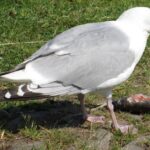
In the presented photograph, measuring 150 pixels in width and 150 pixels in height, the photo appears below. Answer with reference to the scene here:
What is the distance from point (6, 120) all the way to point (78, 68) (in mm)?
918

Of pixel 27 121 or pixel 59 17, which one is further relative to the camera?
pixel 59 17

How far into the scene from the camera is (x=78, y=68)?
13.9ft

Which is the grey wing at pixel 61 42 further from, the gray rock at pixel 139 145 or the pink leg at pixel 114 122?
the gray rock at pixel 139 145

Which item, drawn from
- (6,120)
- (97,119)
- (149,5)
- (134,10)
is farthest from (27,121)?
(149,5)

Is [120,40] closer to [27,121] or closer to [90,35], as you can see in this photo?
[90,35]

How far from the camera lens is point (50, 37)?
664cm

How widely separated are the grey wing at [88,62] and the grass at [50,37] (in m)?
0.48

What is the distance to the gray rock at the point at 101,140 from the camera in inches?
168

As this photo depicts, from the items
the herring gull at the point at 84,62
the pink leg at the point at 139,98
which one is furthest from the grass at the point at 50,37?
the herring gull at the point at 84,62

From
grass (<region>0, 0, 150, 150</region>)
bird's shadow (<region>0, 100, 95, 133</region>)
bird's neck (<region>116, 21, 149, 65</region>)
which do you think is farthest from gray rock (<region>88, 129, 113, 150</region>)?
bird's neck (<region>116, 21, 149, 65</region>)

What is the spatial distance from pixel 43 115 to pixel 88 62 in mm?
828

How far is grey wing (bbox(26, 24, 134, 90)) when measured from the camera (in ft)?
13.8

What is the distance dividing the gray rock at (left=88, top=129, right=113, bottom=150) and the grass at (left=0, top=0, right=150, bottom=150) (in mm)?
48

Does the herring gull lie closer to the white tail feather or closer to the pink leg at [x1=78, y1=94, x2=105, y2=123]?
the white tail feather
